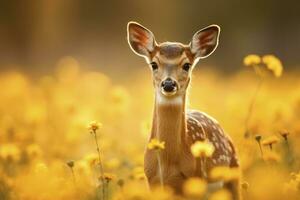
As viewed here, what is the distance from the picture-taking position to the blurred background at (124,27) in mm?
26625

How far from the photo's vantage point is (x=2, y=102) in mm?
15945

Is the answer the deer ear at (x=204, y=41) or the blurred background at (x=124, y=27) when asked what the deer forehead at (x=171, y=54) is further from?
the blurred background at (x=124, y=27)

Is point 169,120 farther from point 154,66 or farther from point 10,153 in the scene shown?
point 10,153

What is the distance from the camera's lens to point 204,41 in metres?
9.92

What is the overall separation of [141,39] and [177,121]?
92 centimetres

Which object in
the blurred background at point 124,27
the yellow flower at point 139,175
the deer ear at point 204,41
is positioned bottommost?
the yellow flower at point 139,175

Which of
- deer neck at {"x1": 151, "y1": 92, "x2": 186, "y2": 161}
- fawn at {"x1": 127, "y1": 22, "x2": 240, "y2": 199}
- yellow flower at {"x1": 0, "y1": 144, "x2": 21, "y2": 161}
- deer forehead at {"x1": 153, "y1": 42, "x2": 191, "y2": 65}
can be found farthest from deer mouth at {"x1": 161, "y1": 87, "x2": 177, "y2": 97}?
yellow flower at {"x1": 0, "y1": 144, "x2": 21, "y2": 161}

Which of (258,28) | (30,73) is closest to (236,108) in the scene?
(30,73)

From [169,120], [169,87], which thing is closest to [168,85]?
[169,87]

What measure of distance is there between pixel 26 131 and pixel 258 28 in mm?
17884

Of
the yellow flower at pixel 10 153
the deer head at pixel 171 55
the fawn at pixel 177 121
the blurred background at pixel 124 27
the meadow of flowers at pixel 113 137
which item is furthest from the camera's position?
the blurred background at pixel 124 27

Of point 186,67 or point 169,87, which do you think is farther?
point 186,67

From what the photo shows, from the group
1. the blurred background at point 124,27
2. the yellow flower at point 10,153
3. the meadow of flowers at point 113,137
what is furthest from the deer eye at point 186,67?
the blurred background at point 124,27

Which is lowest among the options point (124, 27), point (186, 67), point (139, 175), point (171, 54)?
point (139, 175)
